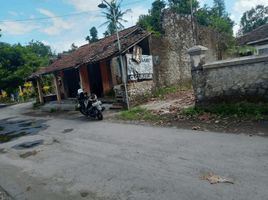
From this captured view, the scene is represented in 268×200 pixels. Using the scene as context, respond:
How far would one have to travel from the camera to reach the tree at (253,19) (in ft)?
158

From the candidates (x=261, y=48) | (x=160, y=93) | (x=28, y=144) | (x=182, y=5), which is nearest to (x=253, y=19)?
(x=182, y=5)

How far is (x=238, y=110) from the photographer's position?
28.0ft

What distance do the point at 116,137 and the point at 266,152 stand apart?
4.34 meters

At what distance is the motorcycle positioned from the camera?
38.4 feet

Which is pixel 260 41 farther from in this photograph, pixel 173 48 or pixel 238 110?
pixel 238 110

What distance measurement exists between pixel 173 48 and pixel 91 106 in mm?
8497

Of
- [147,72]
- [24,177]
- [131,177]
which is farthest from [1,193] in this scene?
[147,72]

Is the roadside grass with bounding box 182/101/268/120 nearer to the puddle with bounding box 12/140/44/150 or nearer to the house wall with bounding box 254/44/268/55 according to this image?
the puddle with bounding box 12/140/44/150

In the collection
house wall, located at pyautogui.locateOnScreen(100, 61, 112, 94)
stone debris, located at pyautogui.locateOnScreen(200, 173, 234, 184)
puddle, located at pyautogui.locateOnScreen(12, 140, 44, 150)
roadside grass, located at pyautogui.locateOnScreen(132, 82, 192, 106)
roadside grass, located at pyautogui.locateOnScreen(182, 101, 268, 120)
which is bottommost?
puddle, located at pyautogui.locateOnScreen(12, 140, 44, 150)

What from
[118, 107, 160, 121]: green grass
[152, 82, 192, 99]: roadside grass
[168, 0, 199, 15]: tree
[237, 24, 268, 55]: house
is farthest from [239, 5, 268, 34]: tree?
[118, 107, 160, 121]: green grass

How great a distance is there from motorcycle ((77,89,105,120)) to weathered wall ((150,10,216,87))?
5377 mm

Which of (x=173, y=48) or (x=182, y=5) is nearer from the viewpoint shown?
(x=173, y=48)

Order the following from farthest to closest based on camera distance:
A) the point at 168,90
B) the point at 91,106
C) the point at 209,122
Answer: the point at 168,90 < the point at 91,106 < the point at 209,122

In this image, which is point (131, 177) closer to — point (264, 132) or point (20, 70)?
point (264, 132)
